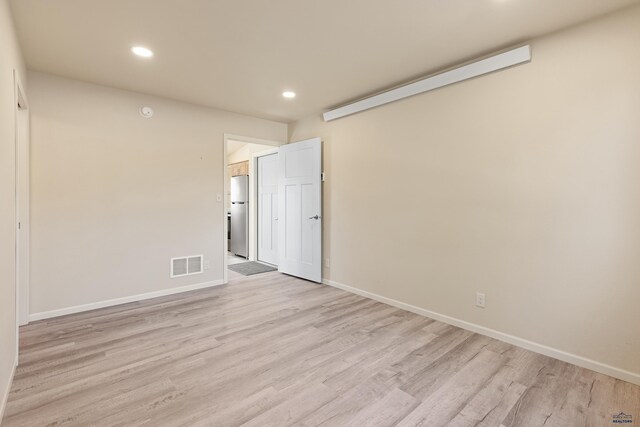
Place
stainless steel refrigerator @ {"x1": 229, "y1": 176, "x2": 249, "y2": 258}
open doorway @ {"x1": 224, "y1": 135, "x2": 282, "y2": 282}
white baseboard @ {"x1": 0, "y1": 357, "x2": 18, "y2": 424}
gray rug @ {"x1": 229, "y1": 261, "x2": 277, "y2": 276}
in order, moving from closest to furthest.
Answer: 1. white baseboard @ {"x1": 0, "y1": 357, "x2": 18, "y2": 424}
2. gray rug @ {"x1": 229, "y1": 261, "x2": 277, "y2": 276}
3. open doorway @ {"x1": 224, "y1": 135, "x2": 282, "y2": 282}
4. stainless steel refrigerator @ {"x1": 229, "y1": 176, "x2": 249, "y2": 258}

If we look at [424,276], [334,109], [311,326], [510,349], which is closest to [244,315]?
[311,326]

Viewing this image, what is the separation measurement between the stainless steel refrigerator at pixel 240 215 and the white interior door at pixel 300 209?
1.36 meters

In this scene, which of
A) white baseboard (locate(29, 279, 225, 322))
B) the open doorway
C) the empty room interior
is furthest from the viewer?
the open doorway

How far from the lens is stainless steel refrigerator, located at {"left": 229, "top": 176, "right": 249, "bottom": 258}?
6.00m

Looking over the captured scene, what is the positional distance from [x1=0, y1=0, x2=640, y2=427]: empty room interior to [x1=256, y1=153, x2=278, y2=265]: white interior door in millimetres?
1298

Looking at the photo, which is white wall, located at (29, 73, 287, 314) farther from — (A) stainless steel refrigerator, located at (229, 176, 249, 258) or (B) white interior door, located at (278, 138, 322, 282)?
(A) stainless steel refrigerator, located at (229, 176, 249, 258)

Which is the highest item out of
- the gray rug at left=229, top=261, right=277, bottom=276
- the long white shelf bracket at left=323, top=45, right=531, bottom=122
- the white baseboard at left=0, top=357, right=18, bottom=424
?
the long white shelf bracket at left=323, top=45, right=531, bottom=122

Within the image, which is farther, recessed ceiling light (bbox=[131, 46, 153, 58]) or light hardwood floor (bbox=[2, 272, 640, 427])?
recessed ceiling light (bbox=[131, 46, 153, 58])

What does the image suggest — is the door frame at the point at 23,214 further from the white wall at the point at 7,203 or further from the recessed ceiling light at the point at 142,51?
the recessed ceiling light at the point at 142,51

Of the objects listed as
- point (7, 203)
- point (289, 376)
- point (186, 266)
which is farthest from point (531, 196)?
point (186, 266)

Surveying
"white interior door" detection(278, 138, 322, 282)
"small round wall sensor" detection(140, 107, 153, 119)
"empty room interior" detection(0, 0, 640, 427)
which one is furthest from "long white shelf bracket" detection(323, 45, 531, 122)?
"small round wall sensor" detection(140, 107, 153, 119)

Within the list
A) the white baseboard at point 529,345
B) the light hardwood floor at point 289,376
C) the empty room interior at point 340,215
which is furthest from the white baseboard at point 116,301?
the white baseboard at point 529,345

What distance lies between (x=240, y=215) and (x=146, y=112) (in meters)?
2.91

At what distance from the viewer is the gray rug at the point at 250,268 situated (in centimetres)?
492
